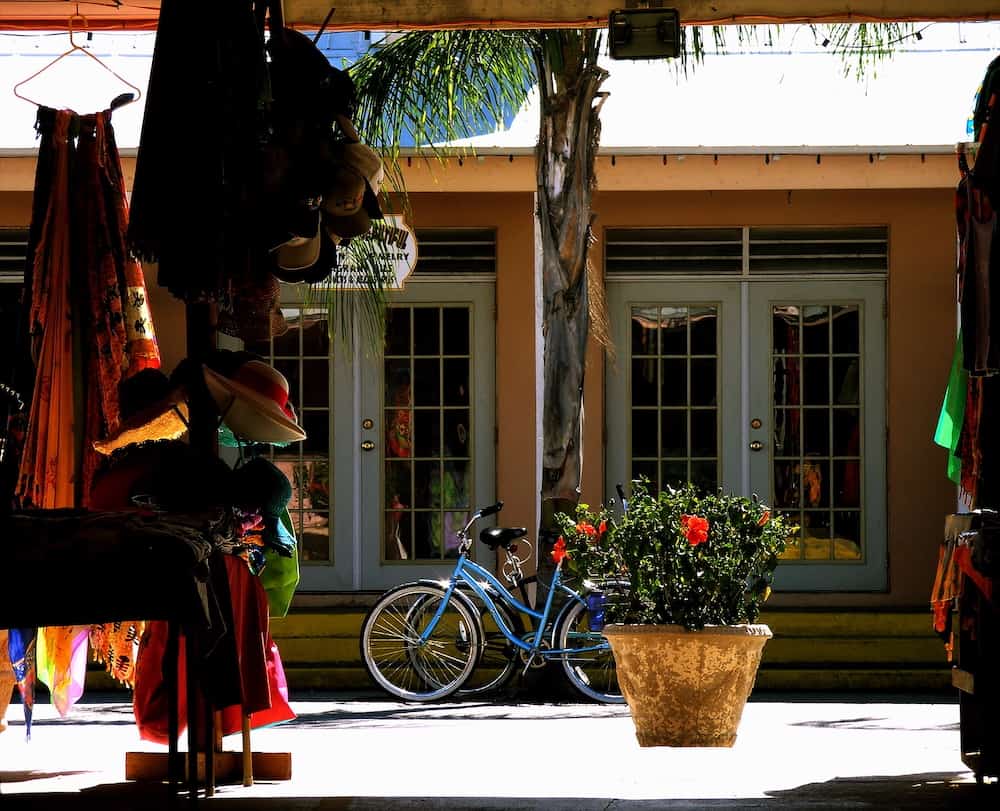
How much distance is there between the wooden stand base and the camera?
6.03 meters

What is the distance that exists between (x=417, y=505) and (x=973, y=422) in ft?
24.8

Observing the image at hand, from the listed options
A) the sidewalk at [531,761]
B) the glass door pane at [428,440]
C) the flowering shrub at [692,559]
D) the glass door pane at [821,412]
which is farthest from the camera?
the glass door pane at [428,440]

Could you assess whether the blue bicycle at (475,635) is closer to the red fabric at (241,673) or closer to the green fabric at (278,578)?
the green fabric at (278,578)

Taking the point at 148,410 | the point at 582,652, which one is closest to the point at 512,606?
the point at 582,652

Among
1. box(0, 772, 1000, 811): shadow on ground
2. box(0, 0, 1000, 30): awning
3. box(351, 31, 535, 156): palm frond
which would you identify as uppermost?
Result: box(351, 31, 535, 156): palm frond

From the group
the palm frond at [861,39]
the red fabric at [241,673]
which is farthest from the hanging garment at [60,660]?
the palm frond at [861,39]

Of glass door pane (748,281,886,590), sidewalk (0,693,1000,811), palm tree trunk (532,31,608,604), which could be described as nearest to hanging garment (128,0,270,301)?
sidewalk (0,693,1000,811)

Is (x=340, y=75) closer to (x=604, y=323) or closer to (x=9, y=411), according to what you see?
(x=9, y=411)

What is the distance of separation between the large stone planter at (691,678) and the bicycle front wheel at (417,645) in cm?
295

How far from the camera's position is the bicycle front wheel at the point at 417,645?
10.8m

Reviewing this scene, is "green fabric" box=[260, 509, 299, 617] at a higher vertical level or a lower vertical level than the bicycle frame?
higher

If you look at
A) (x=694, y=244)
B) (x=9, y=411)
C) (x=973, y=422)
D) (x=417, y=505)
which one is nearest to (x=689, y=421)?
(x=694, y=244)

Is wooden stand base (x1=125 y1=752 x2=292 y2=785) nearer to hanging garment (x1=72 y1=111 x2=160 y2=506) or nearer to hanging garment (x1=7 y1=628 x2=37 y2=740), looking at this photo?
hanging garment (x1=7 y1=628 x2=37 y2=740)

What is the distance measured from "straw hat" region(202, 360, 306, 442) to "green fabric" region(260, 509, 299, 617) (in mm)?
394
